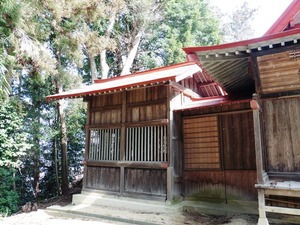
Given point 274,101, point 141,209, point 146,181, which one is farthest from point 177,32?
point 141,209

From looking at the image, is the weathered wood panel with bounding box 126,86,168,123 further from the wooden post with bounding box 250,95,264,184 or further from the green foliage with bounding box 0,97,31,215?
the green foliage with bounding box 0,97,31,215

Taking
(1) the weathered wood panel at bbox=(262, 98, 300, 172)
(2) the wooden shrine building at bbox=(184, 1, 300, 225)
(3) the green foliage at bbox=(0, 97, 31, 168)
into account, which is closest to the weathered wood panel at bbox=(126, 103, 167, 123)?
(2) the wooden shrine building at bbox=(184, 1, 300, 225)

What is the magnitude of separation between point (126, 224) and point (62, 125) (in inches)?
330

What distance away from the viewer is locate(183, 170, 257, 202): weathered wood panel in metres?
6.92

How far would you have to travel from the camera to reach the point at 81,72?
55.8 feet

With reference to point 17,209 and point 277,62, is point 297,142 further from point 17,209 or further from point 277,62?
point 17,209

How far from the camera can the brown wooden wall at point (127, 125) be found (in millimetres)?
7539

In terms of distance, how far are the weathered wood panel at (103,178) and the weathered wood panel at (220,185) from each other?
2234 millimetres

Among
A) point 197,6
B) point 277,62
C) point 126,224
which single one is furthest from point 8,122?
point 197,6

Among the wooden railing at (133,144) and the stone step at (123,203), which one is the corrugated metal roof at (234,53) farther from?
the stone step at (123,203)

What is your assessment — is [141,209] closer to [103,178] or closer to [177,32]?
[103,178]

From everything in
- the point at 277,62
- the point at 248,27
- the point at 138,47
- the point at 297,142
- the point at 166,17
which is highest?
the point at 248,27

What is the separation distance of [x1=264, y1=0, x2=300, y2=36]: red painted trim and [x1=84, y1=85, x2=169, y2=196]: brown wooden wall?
3.35m

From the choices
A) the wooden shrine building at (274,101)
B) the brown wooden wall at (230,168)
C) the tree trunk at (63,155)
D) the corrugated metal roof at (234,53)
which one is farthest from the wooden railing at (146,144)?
the tree trunk at (63,155)
